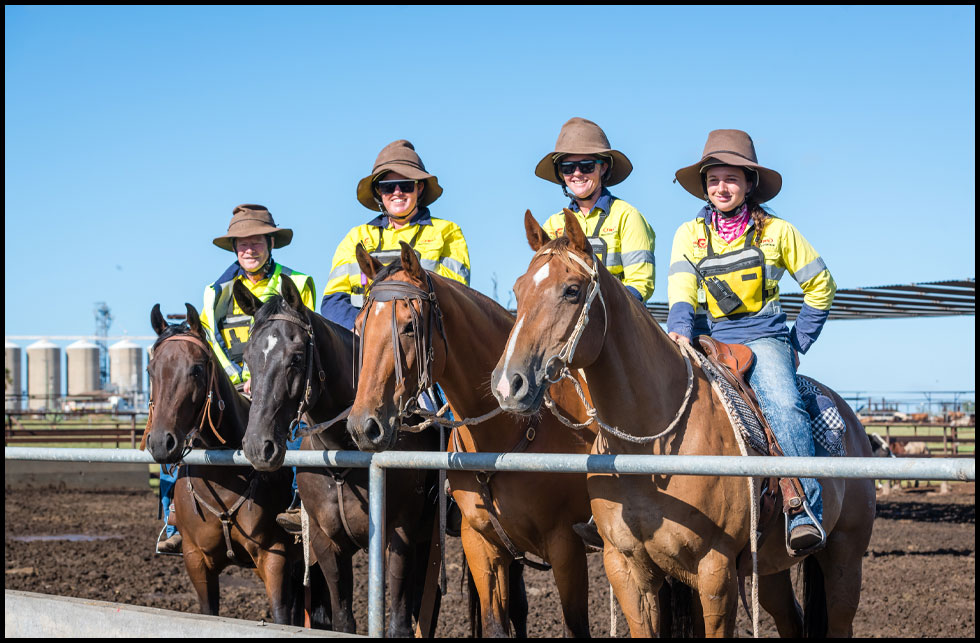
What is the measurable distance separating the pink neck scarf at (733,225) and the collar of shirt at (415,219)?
1813mm

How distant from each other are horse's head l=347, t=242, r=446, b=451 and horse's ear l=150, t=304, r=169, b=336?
2232 mm

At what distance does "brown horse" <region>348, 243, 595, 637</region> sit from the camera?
4.39 meters

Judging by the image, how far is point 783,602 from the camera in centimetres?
540

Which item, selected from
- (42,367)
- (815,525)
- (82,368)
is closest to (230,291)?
(815,525)

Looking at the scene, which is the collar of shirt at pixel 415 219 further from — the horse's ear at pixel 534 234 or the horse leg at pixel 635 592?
the horse leg at pixel 635 592

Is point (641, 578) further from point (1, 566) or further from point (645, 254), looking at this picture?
point (1, 566)

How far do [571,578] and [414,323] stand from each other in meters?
1.47

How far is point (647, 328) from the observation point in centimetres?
402

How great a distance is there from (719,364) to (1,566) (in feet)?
12.0

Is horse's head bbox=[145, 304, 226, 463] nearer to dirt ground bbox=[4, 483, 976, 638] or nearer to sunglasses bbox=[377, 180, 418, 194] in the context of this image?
sunglasses bbox=[377, 180, 418, 194]

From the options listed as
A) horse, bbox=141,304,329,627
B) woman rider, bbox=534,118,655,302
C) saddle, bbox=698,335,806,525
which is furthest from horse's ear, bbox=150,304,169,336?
saddle, bbox=698,335,806,525

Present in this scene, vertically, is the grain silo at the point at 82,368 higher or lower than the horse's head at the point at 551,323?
lower

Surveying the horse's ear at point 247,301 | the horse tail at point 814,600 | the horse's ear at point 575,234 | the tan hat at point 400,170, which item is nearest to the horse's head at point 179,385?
the horse's ear at point 247,301

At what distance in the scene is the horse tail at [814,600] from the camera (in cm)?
523
